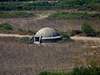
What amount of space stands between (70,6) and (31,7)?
9697 millimetres

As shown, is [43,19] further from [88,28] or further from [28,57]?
[28,57]

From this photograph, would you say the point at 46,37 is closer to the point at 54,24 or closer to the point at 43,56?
the point at 43,56

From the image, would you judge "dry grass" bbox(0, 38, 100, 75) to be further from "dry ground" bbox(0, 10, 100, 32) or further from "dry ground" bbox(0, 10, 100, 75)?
"dry ground" bbox(0, 10, 100, 32)

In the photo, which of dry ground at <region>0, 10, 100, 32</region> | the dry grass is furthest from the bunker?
dry ground at <region>0, 10, 100, 32</region>

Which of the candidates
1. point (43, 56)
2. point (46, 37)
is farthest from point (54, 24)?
point (43, 56)

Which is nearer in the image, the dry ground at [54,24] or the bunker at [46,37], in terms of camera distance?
the bunker at [46,37]

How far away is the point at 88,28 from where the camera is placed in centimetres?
4106

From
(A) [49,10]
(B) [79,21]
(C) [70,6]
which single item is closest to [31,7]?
(A) [49,10]

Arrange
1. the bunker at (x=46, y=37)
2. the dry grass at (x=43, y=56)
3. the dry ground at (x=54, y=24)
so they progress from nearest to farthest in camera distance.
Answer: the dry grass at (x=43, y=56)
the bunker at (x=46, y=37)
the dry ground at (x=54, y=24)

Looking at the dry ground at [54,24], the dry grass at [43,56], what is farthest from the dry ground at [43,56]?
the dry ground at [54,24]

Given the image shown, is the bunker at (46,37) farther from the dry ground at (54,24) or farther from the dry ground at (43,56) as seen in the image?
the dry ground at (54,24)

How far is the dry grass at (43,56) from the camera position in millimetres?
25250

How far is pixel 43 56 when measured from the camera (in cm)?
2939

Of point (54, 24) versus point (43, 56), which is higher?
point (43, 56)
